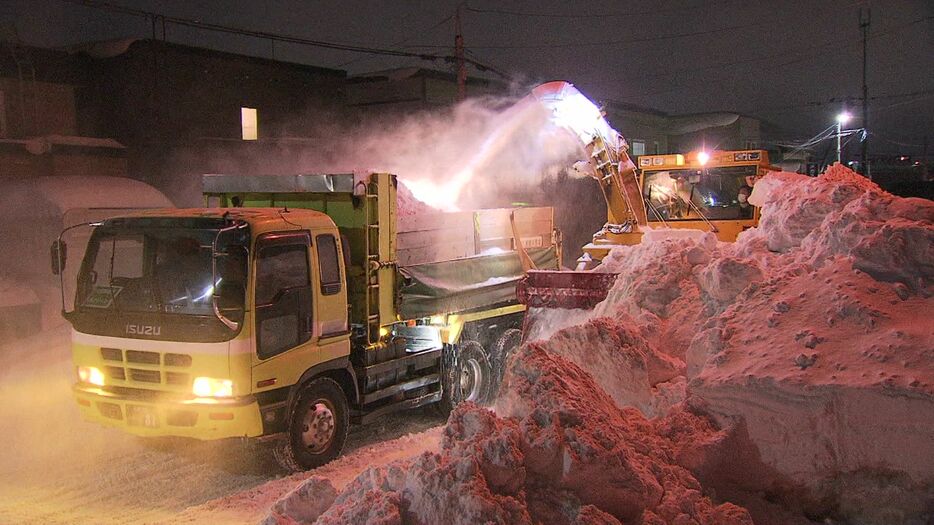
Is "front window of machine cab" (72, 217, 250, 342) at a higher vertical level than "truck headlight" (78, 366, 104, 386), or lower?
higher

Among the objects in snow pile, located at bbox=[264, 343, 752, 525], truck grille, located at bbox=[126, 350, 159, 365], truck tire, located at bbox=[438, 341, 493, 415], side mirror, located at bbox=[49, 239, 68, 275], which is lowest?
truck tire, located at bbox=[438, 341, 493, 415]

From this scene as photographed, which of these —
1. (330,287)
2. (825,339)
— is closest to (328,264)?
(330,287)

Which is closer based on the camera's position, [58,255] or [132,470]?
[58,255]

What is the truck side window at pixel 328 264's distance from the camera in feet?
25.3

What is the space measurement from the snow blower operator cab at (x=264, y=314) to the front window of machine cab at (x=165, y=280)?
1 cm

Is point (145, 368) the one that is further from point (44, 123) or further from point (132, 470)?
point (44, 123)

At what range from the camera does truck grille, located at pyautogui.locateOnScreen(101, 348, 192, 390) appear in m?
6.85

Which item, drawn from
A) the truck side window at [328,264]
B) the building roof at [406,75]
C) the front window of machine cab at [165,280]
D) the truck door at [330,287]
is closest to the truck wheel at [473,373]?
the truck door at [330,287]

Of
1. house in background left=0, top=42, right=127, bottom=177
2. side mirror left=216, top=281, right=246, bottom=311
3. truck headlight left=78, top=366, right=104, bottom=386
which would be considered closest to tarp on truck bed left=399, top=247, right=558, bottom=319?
side mirror left=216, top=281, right=246, bottom=311

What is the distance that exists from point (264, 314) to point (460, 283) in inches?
131

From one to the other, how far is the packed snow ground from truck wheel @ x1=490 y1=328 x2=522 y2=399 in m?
3.79

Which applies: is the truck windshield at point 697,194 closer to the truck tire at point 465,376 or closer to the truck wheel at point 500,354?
the truck wheel at point 500,354

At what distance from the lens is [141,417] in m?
6.97

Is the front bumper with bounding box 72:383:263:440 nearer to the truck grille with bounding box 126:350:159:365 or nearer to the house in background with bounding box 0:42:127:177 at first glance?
the truck grille with bounding box 126:350:159:365
